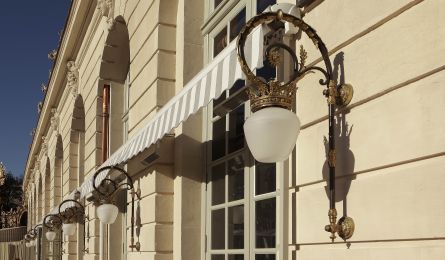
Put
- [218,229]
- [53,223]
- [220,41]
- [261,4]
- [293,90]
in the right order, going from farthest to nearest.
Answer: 1. [53,223]
2. [220,41]
3. [218,229]
4. [261,4]
5. [293,90]

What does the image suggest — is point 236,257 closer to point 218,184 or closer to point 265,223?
point 265,223

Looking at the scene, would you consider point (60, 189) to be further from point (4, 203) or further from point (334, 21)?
point (4, 203)

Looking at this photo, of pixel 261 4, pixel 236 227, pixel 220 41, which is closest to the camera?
pixel 261 4

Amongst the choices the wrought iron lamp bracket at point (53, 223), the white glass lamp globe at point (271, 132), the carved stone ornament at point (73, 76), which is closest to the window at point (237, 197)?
the white glass lamp globe at point (271, 132)

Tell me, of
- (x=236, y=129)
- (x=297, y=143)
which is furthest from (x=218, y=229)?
(x=297, y=143)

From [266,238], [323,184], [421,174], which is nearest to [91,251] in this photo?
[266,238]

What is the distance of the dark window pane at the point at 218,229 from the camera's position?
205 inches

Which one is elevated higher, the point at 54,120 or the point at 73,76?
the point at 73,76

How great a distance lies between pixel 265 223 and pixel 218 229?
3.80 feet

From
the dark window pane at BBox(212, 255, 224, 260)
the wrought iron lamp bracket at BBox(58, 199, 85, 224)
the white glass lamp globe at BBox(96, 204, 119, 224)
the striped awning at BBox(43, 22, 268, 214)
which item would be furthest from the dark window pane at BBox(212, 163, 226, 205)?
the wrought iron lamp bracket at BBox(58, 199, 85, 224)

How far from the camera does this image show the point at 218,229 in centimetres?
533

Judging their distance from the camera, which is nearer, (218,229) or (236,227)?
(236,227)

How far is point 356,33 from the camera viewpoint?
9.58ft

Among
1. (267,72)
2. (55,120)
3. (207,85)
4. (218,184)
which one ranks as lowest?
(218,184)
